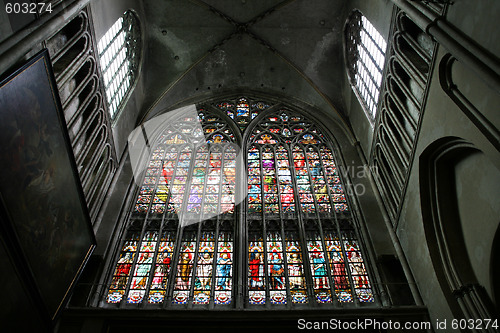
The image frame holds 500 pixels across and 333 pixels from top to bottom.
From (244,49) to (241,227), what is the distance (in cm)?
842

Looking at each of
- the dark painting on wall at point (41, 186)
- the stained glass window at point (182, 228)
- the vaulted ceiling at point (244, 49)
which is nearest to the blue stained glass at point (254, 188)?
the stained glass window at point (182, 228)

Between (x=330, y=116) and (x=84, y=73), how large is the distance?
8.63 m

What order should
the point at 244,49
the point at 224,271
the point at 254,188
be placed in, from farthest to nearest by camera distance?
the point at 244,49 < the point at 254,188 < the point at 224,271

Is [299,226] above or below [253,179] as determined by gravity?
below

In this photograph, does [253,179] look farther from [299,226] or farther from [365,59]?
[365,59]

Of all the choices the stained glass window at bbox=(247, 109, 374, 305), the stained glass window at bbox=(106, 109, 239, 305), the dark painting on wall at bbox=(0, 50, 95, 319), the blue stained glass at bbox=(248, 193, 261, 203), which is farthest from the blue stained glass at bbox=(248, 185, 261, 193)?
the dark painting on wall at bbox=(0, 50, 95, 319)

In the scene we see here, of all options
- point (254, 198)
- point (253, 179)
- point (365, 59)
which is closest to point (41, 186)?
point (254, 198)

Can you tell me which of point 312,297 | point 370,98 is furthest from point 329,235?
point 370,98

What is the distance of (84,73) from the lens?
9914mm

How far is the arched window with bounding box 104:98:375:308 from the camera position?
9000 mm

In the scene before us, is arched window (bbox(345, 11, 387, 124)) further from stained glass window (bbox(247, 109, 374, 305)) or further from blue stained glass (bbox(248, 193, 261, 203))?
blue stained glass (bbox(248, 193, 261, 203))

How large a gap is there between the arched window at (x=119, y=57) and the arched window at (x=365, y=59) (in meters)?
7.59

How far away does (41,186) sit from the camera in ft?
21.8

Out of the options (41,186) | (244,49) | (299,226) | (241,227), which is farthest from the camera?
(244,49)
